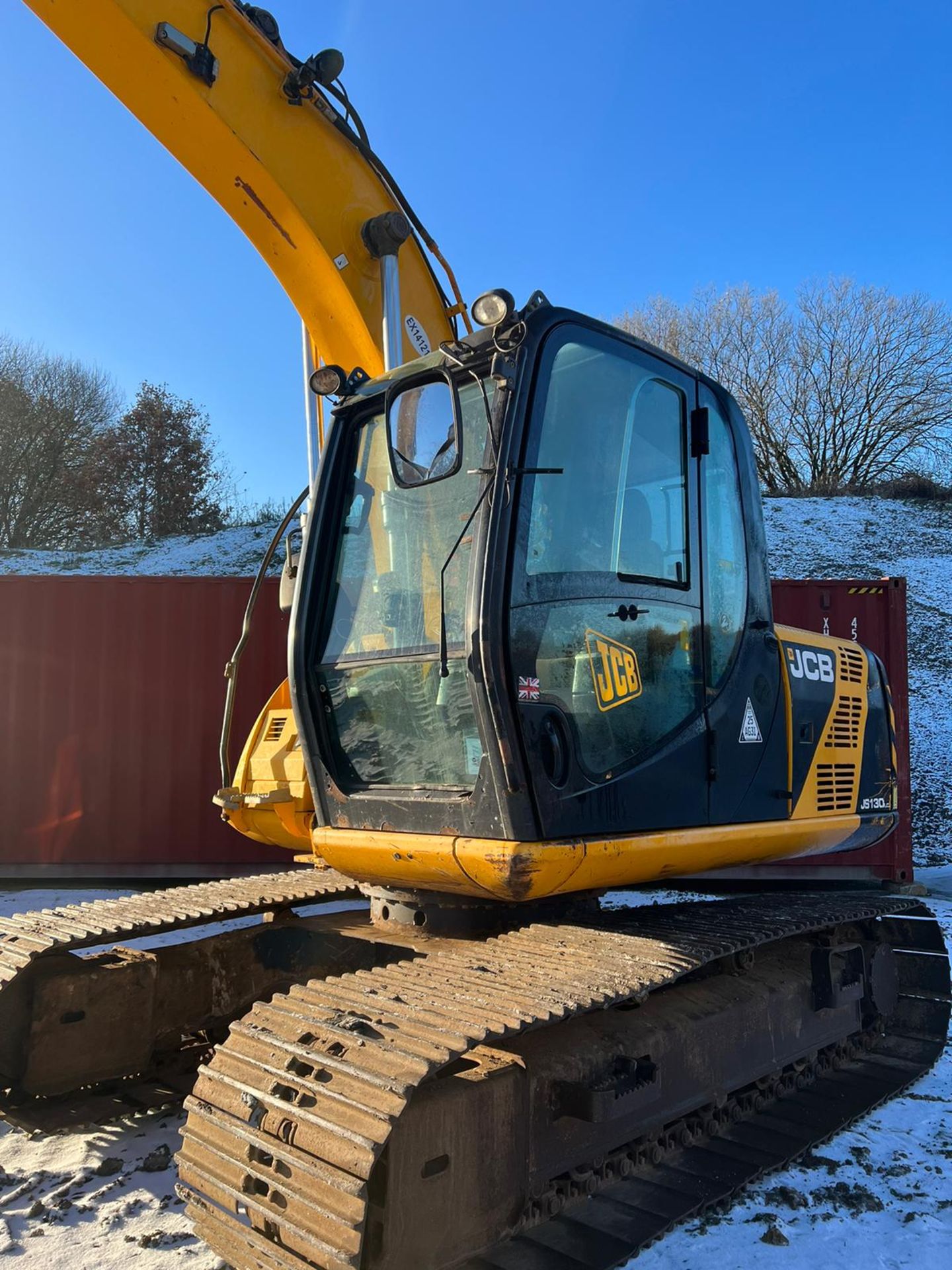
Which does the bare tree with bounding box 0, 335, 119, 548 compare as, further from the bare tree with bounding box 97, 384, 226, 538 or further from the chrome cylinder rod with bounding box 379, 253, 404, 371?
the chrome cylinder rod with bounding box 379, 253, 404, 371

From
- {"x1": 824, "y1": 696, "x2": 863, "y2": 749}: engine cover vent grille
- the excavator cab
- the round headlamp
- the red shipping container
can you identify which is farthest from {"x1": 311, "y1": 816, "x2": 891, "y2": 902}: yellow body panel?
the red shipping container

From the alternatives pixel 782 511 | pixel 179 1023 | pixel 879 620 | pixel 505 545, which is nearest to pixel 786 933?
pixel 505 545

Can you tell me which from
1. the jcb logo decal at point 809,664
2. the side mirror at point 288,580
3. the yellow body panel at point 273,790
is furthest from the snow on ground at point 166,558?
the jcb logo decal at point 809,664

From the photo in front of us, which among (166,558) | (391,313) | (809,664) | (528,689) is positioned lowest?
(528,689)

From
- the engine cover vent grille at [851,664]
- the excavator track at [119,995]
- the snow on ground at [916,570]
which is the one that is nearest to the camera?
the excavator track at [119,995]

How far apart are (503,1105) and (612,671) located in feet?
4.41

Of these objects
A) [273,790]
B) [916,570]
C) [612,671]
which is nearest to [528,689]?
[612,671]

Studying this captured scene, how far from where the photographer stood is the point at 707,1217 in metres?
3.24

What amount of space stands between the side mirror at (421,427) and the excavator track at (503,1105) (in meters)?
1.56

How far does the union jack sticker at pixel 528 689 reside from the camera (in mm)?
2941

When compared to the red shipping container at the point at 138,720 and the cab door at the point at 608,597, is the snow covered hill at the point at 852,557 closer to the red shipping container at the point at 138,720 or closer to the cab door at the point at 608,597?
the red shipping container at the point at 138,720

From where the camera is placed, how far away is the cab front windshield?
3115 mm

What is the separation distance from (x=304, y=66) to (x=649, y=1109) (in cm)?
455

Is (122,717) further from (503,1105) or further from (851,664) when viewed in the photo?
(503,1105)
